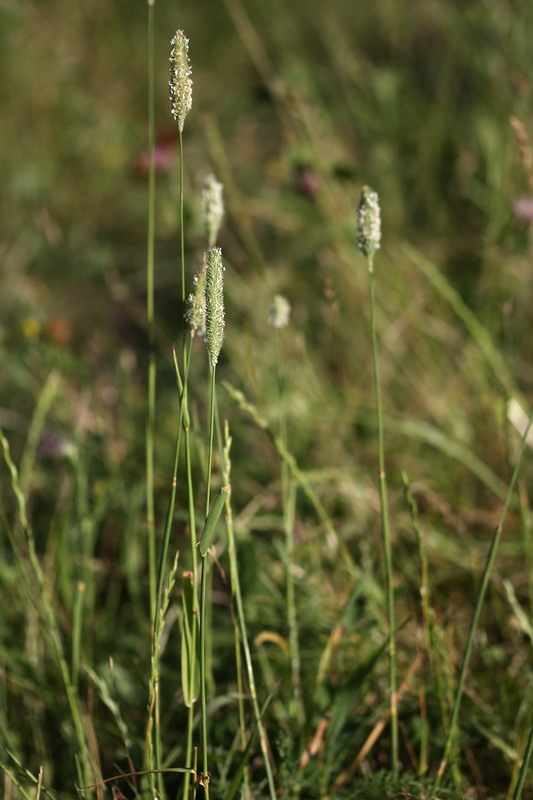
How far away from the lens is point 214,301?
680 millimetres

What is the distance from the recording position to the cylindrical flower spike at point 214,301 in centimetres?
68

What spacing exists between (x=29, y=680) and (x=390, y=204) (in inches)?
63.8

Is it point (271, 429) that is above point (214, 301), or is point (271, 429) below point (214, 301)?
below

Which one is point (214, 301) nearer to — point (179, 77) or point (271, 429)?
point (179, 77)

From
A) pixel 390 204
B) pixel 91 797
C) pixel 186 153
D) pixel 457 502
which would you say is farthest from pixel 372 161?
pixel 91 797

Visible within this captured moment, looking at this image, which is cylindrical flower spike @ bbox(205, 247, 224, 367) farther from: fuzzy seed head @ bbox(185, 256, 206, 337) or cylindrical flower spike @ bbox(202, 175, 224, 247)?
cylindrical flower spike @ bbox(202, 175, 224, 247)

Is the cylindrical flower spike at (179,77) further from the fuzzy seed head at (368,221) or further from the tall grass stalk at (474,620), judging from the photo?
the tall grass stalk at (474,620)

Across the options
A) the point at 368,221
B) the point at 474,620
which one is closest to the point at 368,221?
the point at 368,221

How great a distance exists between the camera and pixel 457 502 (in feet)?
5.21

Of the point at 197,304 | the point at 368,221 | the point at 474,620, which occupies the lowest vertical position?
the point at 474,620

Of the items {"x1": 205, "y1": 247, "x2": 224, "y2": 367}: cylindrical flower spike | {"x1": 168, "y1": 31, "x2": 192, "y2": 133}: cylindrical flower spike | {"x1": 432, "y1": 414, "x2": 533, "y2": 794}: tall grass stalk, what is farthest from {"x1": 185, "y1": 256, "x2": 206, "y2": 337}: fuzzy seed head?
{"x1": 432, "y1": 414, "x2": 533, "y2": 794}: tall grass stalk

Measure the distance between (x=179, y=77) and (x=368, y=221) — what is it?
0.73 ft

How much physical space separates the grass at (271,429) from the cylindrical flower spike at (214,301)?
0.05 m

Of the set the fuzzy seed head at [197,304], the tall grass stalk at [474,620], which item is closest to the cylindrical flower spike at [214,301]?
the fuzzy seed head at [197,304]
